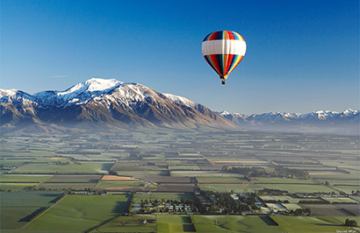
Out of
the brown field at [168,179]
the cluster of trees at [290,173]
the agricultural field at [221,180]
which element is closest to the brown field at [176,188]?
the brown field at [168,179]

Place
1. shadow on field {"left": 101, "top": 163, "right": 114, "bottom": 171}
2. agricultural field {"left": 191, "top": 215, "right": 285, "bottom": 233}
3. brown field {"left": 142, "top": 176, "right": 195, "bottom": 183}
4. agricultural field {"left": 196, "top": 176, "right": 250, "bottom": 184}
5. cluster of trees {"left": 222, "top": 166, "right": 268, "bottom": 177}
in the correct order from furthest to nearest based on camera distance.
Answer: shadow on field {"left": 101, "top": 163, "right": 114, "bottom": 171}, cluster of trees {"left": 222, "top": 166, "right": 268, "bottom": 177}, brown field {"left": 142, "top": 176, "right": 195, "bottom": 183}, agricultural field {"left": 196, "top": 176, "right": 250, "bottom": 184}, agricultural field {"left": 191, "top": 215, "right": 285, "bottom": 233}

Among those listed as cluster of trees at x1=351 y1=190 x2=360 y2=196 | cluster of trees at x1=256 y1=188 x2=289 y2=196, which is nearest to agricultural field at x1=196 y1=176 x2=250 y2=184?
cluster of trees at x1=256 y1=188 x2=289 y2=196

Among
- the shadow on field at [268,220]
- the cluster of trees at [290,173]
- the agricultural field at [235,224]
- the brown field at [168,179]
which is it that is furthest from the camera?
the cluster of trees at [290,173]

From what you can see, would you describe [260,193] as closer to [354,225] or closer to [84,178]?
[354,225]

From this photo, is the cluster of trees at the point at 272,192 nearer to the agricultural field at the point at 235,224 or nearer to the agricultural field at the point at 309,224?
the agricultural field at the point at 309,224

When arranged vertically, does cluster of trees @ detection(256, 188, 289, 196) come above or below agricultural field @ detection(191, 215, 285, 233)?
above

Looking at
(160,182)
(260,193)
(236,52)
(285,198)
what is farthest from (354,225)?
(160,182)

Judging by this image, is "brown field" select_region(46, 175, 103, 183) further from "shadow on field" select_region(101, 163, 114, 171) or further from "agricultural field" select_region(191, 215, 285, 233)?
"agricultural field" select_region(191, 215, 285, 233)

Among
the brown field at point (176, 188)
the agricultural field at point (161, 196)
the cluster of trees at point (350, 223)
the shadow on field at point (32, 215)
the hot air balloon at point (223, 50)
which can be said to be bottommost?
the shadow on field at point (32, 215)
